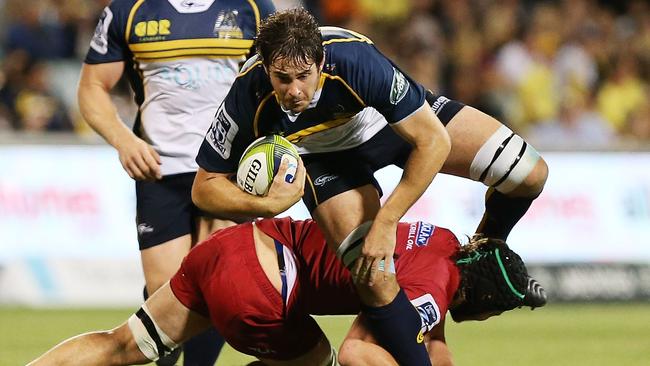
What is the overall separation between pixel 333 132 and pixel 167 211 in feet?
4.12

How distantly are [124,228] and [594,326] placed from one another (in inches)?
158

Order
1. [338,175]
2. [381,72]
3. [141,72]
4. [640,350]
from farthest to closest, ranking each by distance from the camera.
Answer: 1. [640,350]
2. [141,72]
3. [338,175]
4. [381,72]

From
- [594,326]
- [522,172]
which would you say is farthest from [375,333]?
[594,326]

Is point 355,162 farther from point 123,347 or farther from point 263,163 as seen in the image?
point 123,347

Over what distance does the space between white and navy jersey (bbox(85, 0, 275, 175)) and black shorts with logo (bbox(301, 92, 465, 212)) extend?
87 centimetres

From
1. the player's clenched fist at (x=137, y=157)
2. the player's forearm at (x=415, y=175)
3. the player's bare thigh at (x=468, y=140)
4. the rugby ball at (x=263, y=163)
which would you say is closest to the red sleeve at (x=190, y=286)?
the rugby ball at (x=263, y=163)

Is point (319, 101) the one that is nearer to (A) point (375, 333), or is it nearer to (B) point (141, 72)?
(A) point (375, 333)

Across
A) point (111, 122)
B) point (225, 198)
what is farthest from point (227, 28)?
point (225, 198)

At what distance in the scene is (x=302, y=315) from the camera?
17.3 feet

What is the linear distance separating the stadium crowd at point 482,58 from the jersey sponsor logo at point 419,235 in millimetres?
6560

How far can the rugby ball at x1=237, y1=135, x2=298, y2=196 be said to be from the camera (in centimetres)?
503

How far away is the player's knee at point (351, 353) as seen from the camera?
5047mm

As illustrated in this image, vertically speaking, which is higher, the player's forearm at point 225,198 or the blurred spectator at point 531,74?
the player's forearm at point 225,198

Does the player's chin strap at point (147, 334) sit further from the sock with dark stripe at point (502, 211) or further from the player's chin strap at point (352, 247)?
the sock with dark stripe at point (502, 211)
